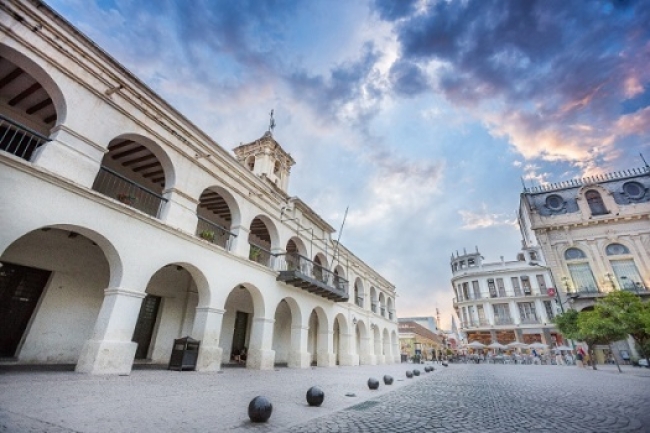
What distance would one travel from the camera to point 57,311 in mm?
8758

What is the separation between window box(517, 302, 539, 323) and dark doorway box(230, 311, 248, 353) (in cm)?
3807

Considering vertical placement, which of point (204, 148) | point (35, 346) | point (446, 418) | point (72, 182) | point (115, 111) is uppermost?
point (204, 148)

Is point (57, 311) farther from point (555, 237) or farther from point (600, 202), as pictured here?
point (600, 202)

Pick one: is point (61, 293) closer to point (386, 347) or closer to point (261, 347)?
point (261, 347)

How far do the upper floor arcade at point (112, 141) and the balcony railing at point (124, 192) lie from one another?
1.4 inches

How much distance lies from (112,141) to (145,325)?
7.14 m

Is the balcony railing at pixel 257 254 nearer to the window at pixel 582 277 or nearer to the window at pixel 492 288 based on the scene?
the window at pixel 582 277

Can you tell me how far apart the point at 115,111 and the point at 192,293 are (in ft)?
25.8

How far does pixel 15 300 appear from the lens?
812 cm

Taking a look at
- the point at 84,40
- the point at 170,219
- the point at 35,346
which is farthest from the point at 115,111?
the point at 35,346

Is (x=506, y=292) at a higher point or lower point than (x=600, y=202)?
lower

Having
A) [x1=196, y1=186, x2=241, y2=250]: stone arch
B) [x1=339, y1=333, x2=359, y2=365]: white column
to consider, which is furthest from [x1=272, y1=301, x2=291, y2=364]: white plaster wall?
[x1=196, y1=186, x2=241, y2=250]: stone arch

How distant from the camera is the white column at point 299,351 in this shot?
1377 centimetres

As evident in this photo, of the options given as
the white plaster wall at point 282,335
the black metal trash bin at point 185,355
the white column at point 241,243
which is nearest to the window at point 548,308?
the white plaster wall at point 282,335
